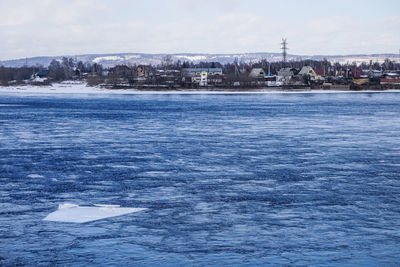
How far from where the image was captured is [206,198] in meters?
10.6

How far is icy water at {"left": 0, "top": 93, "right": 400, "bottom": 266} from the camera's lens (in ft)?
24.8

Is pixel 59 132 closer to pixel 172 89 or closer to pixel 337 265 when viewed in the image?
pixel 337 265

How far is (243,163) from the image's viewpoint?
14781mm

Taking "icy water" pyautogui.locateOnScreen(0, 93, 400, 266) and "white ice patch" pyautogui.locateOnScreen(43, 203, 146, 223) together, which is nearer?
"icy water" pyautogui.locateOnScreen(0, 93, 400, 266)

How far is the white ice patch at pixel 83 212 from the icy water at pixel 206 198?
205mm

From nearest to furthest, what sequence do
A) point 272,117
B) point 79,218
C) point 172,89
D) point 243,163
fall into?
point 79,218 → point 243,163 → point 272,117 → point 172,89

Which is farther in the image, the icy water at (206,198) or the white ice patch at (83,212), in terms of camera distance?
the white ice patch at (83,212)

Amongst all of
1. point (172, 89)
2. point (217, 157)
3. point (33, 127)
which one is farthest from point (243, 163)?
point (172, 89)

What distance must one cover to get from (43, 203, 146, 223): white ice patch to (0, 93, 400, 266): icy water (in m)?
0.20

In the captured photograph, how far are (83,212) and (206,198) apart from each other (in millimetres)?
2430

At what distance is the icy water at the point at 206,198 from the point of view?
7574 mm

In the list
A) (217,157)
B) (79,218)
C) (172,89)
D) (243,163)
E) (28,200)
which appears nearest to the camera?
(79,218)

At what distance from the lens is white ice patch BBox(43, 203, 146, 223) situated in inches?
363

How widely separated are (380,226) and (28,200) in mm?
6475
